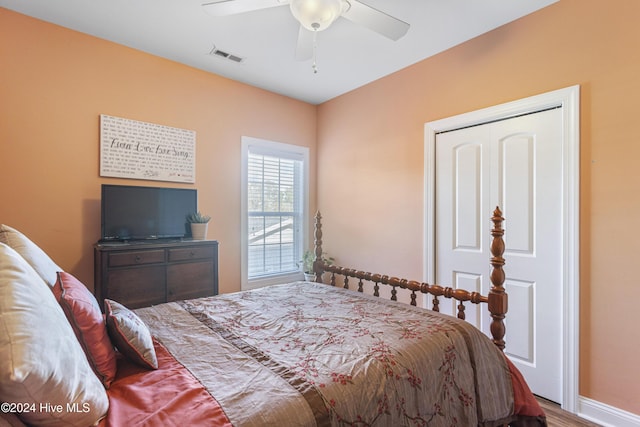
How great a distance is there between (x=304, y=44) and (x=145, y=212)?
1.84 meters

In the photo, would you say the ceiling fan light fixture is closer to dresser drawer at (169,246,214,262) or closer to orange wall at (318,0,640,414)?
orange wall at (318,0,640,414)

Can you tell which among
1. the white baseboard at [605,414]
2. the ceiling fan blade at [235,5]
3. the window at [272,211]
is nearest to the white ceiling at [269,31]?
the ceiling fan blade at [235,5]

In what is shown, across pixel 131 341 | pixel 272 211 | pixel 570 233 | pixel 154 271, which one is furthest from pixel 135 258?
pixel 570 233

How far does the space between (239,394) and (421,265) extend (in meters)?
2.31

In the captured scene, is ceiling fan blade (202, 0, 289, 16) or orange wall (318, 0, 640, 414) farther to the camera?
orange wall (318, 0, 640, 414)

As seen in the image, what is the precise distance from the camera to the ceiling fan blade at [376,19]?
1677 millimetres

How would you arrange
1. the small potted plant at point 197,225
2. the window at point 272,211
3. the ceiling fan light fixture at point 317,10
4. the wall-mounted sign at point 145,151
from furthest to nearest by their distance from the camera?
the window at point 272,211, the small potted plant at point 197,225, the wall-mounted sign at point 145,151, the ceiling fan light fixture at point 317,10

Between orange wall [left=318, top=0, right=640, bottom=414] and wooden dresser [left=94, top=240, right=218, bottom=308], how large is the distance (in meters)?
1.78

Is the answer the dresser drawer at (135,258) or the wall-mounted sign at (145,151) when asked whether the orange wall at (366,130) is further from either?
the dresser drawer at (135,258)

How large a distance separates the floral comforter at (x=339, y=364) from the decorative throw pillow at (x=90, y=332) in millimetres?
234

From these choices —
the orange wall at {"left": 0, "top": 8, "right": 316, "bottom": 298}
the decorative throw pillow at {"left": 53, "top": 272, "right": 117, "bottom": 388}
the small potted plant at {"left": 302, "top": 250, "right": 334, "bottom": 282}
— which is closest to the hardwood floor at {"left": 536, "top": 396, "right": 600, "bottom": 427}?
the small potted plant at {"left": 302, "top": 250, "right": 334, "bottom": 282}

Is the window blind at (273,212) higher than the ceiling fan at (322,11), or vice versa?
the ceiling fan at (322,11)

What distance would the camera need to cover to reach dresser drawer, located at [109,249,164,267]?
2277 millimetres

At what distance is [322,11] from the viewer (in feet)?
5.24
